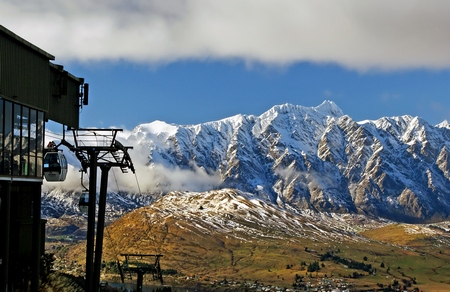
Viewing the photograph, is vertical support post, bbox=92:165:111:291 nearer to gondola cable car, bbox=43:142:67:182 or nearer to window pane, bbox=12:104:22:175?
gondola cable car, bbox=43:142:67:182

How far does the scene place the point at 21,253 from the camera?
4678 cm

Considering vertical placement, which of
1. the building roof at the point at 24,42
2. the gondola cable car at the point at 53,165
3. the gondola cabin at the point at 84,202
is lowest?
the gondola cabin at the point at 84,202

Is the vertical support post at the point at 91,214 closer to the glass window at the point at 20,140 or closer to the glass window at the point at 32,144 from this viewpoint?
the glass window at the point at 20,140

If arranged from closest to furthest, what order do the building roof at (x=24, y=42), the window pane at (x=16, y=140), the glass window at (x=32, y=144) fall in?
the building roof at (x=24, y=42) → the window pane at (x=16, y=140) → the glass window at (x=32, y=144)

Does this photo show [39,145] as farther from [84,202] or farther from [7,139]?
[84,202]

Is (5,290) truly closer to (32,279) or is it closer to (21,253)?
(32,279)

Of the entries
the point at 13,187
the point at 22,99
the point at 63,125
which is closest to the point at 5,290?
the point at 13,187

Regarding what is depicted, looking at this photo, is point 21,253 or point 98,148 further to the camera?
point 98,148

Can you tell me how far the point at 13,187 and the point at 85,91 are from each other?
16544 millimetres

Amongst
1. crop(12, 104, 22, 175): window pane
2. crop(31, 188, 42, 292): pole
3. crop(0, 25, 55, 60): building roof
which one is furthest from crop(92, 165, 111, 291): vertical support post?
crop(12, 104, 22, 175): window pane

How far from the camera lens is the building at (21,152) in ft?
126

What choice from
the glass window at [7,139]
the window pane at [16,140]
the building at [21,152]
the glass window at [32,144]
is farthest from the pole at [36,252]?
the glass window at [7,139]

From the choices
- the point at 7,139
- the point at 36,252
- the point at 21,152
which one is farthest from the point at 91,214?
the point at 7,139

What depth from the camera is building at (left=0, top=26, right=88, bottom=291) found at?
38406 millimetres
